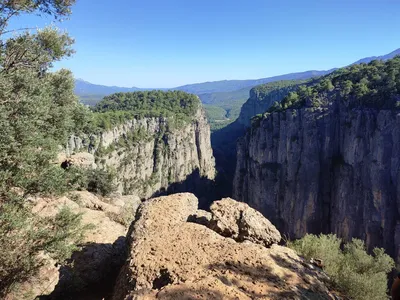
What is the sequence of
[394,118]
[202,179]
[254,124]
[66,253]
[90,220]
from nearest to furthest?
1. [66,253]
2. [90,220]
3. [394,118]
4. [254,124]
5. [202,179]

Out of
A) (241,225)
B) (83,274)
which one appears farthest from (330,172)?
(83,274)

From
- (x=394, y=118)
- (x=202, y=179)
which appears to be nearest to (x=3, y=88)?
(x=394, y=118)

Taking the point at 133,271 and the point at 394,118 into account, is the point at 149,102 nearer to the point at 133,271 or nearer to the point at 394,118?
the point at 394,118

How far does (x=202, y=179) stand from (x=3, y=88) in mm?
85991

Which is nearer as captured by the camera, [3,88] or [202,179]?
[3,88]

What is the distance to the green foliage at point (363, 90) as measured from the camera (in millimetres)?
40844

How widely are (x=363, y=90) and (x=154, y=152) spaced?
178 ft

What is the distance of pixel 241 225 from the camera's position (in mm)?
7707

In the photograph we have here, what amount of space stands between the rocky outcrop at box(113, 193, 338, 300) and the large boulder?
62 cm

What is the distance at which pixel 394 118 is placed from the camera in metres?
37.6

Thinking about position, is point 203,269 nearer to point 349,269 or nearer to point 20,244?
point 20,244

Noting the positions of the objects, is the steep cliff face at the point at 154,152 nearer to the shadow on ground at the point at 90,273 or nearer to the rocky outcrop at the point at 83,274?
the rocky outcrop at the point at 83,274

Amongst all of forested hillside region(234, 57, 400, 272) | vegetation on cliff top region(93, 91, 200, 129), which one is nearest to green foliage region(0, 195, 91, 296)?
forested hillside region(234, 57, 400, 272)

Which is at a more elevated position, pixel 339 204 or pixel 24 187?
pixel 24 187
